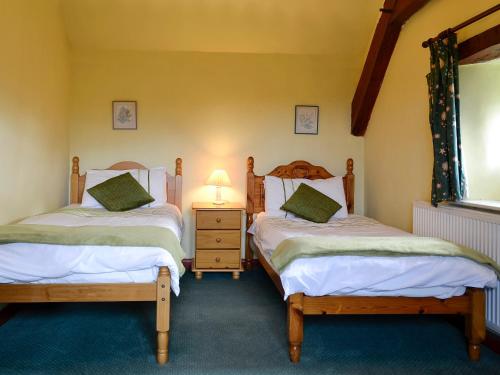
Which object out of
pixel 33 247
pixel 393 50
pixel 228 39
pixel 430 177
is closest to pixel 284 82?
pixel 228 39

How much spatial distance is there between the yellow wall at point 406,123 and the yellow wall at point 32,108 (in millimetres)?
2967

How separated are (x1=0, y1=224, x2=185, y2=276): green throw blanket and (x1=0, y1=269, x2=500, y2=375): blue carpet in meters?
0.50

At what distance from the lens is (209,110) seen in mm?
4102

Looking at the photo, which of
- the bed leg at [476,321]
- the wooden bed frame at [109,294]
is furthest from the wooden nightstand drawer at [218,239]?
the bed leg at [476,321]

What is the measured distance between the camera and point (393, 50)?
11.9 feet

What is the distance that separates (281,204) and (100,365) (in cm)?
213

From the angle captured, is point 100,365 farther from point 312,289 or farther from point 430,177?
point 430,177

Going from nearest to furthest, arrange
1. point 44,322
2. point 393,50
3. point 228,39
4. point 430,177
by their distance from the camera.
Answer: point 44,322, point 430,177, point 393,50, point 228,39

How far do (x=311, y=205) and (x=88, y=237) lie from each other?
2.03 metres

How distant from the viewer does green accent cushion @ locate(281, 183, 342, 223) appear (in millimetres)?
3525

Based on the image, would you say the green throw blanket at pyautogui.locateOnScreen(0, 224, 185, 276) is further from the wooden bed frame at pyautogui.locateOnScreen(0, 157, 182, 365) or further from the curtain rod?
the curtain rod

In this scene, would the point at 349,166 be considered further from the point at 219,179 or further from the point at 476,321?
the point at 476,321

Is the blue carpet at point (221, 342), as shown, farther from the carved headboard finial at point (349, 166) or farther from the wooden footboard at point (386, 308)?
the carved headboard finial at point (349, 166)

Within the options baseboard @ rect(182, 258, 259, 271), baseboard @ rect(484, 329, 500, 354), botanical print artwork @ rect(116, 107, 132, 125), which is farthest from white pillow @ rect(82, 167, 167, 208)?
baseboard @ rect(484, 329, 500, 354)
